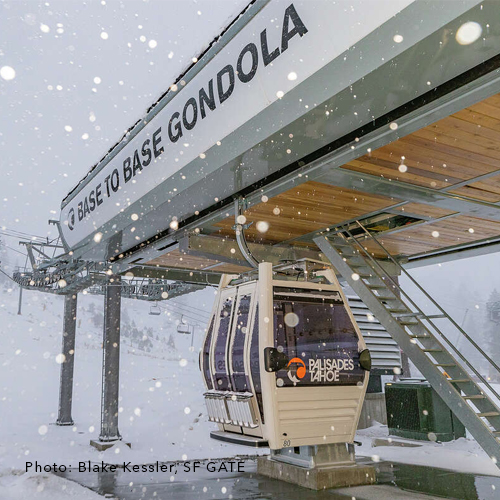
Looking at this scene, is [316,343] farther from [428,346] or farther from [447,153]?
[447,153]

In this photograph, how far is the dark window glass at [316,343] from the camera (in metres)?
4.76

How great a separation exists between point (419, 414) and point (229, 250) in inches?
197

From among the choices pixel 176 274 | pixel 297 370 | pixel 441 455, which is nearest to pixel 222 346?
pixel 297 370

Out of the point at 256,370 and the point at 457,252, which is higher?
the point at 457,252

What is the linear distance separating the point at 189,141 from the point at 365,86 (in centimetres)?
236

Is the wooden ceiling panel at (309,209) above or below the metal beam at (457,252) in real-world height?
above

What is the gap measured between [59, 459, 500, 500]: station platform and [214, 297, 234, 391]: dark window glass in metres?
1.61

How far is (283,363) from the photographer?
14.1 ft

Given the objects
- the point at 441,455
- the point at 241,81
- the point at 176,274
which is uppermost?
the point at 241,81

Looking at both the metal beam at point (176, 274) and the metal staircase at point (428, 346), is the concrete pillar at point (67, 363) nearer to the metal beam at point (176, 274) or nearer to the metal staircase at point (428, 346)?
the metal beam at point (176, 274)

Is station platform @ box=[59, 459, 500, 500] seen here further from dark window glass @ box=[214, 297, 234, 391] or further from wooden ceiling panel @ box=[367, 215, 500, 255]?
wooden ceiling panel @ box=[367, 215, 500, 255]

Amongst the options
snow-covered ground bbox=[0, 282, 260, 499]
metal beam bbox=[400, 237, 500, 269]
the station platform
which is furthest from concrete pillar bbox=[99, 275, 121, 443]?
metal beam bbox=[400, 237, 500, 269]

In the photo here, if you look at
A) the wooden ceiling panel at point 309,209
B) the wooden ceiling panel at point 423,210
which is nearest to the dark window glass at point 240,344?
the wooden ceiling panel at point 309,209

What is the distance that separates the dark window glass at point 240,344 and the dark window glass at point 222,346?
0.12 m
